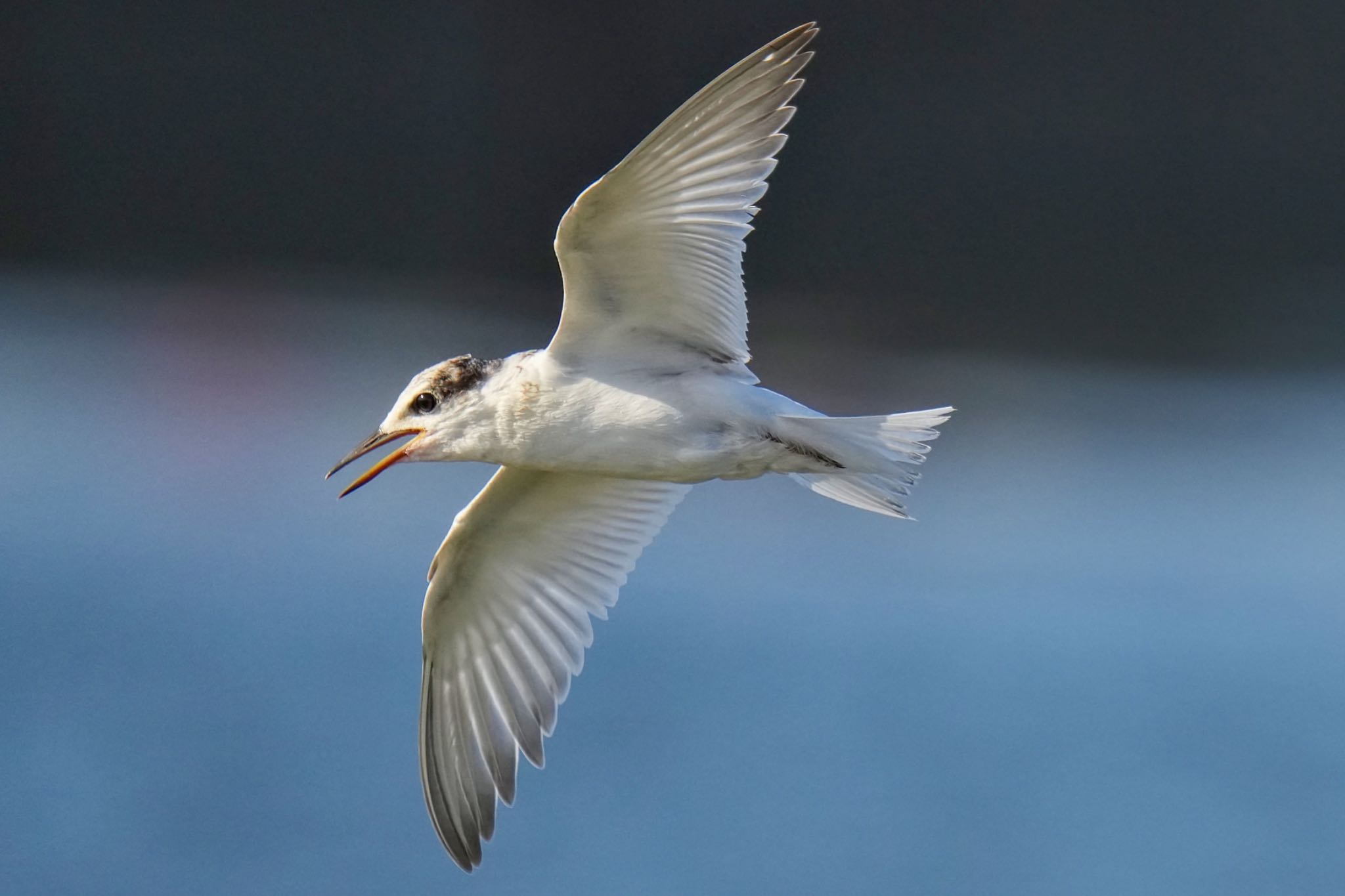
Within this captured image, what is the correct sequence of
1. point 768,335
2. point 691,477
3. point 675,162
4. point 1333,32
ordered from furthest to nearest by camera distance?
point 768,335 < point 1333,32 < point 691,477 < point 675,162

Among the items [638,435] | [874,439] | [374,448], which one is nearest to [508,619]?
[374,448]

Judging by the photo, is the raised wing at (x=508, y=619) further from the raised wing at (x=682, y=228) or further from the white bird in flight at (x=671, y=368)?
the raised wing at (x=682, y=228)

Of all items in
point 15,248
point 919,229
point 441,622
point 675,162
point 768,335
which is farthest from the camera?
point 15,248

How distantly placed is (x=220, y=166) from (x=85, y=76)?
1.95 feet

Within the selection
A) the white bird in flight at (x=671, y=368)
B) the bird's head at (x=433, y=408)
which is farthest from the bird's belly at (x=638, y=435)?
the bird's head at (x=433, y=408)

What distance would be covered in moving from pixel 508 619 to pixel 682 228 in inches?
32.6

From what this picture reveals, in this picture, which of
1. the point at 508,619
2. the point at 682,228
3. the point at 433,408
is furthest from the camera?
the point at 508,619

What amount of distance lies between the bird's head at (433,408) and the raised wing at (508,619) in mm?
295

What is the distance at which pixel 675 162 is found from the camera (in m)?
1.84

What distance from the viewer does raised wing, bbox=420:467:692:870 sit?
2330 mm

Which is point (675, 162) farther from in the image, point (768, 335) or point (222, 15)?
point (768, 335)

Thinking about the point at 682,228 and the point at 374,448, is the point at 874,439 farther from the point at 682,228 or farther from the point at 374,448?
the point at 374,448

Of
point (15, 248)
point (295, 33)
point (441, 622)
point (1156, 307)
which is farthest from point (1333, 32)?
point (15, 248)

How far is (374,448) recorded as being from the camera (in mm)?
2100
